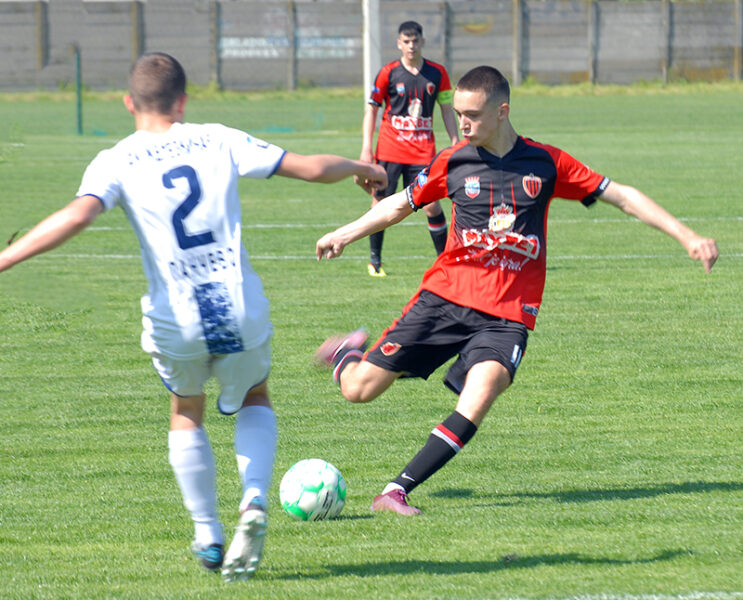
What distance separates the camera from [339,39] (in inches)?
1506

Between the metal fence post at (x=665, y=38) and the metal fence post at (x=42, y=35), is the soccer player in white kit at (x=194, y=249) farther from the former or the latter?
the metal fence post at (x=665, y=38)

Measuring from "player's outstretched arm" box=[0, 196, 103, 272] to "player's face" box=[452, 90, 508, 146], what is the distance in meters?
1.72

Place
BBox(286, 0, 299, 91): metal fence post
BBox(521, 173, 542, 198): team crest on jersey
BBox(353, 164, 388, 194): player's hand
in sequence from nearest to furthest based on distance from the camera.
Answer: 1. BBox(353, 164, 388, 194): player's hand
2. BBox(521, 173, 542, 198): team crest on jersey
3. BBox(286, 0, 299, 91): metal fence post

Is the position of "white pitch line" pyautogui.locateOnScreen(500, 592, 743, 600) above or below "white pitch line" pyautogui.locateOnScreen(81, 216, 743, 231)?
above

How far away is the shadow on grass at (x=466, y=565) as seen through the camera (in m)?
4.06

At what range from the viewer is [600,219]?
14352 mm

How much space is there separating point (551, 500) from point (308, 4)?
114 feet

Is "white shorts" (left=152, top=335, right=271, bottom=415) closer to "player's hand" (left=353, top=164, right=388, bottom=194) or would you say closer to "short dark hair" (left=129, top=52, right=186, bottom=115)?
"player's hand" (left=353, top=164, right=388, bottom=194)

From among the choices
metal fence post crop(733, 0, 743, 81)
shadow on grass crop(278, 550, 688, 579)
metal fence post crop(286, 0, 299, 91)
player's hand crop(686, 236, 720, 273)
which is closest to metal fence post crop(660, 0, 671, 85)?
metal fence post crop(733, 0, 743, 81)

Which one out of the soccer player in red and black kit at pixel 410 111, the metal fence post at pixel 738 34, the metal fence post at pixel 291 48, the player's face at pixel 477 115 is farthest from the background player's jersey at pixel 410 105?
the metal fence post at pixel 738 34

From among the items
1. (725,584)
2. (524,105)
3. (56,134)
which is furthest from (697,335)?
(524,105)

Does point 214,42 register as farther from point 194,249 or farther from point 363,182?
point 194,249

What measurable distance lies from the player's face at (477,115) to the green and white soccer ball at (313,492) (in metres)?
1.49

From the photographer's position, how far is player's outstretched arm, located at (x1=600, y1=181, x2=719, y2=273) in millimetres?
4496
